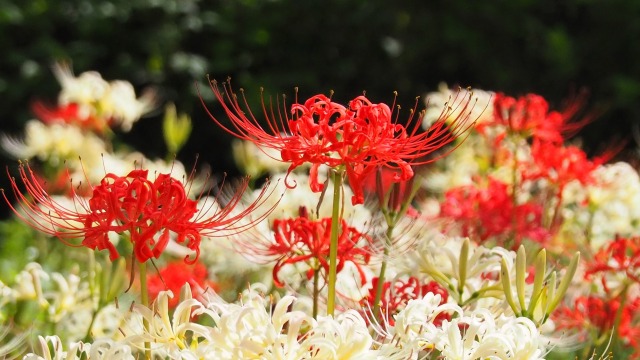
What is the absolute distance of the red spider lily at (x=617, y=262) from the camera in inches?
78.1

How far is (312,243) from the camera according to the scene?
1.68m

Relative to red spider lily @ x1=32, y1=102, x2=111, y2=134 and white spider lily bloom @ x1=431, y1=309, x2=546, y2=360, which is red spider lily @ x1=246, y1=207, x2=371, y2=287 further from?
red spider lily @ x1=32, y1=102, x2=111, y2=134

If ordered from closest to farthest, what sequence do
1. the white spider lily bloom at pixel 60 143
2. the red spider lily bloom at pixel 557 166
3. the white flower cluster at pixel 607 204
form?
the red spider lily bloom at pixel 557 166 → the white flower cluster at pixel 607 204 → the white spider lily bloom at pixel 60 143

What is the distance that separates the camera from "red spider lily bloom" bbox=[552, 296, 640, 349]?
200 centimetres

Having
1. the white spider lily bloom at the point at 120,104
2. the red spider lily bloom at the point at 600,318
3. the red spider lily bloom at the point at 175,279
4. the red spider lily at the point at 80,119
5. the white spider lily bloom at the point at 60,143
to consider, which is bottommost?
the red spider lily bloom at the point at 600,318

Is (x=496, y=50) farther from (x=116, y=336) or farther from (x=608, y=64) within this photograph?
(x=116, y=336)

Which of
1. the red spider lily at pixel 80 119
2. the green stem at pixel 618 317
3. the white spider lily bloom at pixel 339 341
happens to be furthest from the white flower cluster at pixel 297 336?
the red spider lily at pixel 80 119

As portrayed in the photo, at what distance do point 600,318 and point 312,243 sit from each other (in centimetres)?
65

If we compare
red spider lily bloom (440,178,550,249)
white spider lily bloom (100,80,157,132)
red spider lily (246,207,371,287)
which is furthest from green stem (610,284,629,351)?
white spider lily bloom (100,80,157,132)

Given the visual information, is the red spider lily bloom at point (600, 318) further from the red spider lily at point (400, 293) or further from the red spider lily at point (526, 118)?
the red spider lily at point (526, 118)

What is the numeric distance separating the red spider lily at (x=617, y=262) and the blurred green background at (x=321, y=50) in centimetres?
337

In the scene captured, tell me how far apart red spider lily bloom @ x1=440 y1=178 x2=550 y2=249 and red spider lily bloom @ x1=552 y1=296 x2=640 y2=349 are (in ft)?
0.56

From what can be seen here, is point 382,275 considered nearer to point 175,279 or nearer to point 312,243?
point 312,243

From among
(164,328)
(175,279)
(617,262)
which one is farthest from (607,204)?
(164,328)
